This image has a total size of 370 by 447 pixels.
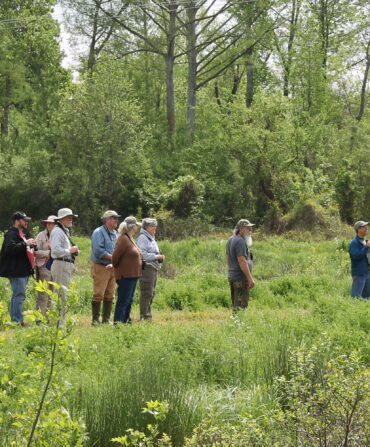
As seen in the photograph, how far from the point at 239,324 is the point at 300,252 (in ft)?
35.6

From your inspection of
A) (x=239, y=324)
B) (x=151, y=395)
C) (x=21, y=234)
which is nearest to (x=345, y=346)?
(x=239, y=324)

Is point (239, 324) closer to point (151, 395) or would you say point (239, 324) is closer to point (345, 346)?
point (345, 346)

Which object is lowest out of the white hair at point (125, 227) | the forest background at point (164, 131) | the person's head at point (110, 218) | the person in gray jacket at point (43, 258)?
the person in gray jacket at point (43, 258)

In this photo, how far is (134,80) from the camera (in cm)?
3519

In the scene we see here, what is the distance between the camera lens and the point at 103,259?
1042cm

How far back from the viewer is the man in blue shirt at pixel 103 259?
34.1ft

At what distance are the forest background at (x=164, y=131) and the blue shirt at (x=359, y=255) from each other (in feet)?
39.1

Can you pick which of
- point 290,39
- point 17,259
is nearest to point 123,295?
point 17,259

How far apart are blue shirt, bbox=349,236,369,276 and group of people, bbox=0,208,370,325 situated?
6.34 feet

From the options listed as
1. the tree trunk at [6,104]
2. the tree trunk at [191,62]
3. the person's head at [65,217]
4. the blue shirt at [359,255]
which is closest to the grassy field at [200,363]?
the blue shirt at [359,255]

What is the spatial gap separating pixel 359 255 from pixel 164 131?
21.0m

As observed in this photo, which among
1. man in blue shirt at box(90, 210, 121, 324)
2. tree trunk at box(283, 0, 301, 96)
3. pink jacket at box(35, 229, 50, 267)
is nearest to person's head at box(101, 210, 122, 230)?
man in blue shirt at box(90, 210, 121, 324)

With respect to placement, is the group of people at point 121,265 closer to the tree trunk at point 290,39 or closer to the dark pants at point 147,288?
the dark pants at point 147,288

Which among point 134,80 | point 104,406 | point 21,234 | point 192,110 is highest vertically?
point 134,80
